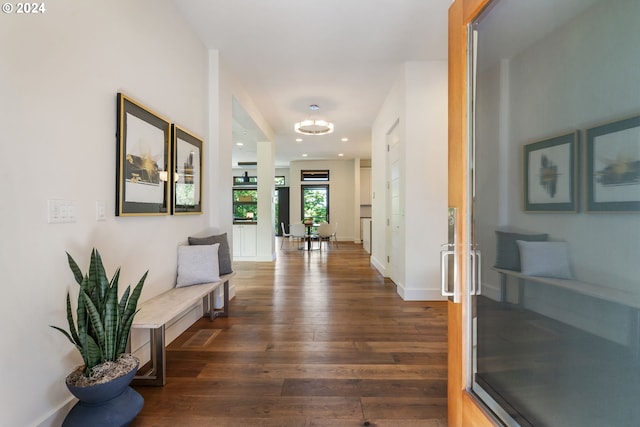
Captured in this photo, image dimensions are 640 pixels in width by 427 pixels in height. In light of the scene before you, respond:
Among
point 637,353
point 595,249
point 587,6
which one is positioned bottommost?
point 637,353

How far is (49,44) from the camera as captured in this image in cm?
149

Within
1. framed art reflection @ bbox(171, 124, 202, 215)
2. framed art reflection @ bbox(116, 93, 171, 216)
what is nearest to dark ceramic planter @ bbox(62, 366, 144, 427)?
framed art reflection @ bbox(116, 93, 171, 216)

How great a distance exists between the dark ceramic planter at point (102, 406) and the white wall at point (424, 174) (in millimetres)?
3156

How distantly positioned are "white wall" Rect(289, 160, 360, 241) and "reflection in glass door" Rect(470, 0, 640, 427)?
31.5ft

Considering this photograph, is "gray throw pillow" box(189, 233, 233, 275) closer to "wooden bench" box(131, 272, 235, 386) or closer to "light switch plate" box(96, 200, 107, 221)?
"wooden bench" box(131, 272, 235, 386)

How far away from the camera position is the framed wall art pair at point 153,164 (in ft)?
6.66

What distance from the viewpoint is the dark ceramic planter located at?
139cm

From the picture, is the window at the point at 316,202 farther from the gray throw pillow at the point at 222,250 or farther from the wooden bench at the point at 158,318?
the wooden bench at the point at 158,318

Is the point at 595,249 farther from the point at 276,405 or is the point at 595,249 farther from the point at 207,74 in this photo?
the point at 207,74

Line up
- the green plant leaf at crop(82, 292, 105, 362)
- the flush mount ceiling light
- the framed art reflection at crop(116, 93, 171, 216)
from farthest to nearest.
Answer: the flush mount ceiling light, the framed art reflection at crop(116, 93, 171, 216), the green plant leaf at crop(82, 292, 105, 362)

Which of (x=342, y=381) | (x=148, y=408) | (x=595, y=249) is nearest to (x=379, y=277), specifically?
(x=342, y=381)

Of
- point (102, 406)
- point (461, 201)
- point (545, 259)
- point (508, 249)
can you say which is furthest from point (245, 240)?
point (545, 259)

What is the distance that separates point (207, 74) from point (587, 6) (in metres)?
3.48

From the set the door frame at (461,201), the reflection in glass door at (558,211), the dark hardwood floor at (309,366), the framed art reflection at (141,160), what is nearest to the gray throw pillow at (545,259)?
the reflection in glass door at (558,211)
